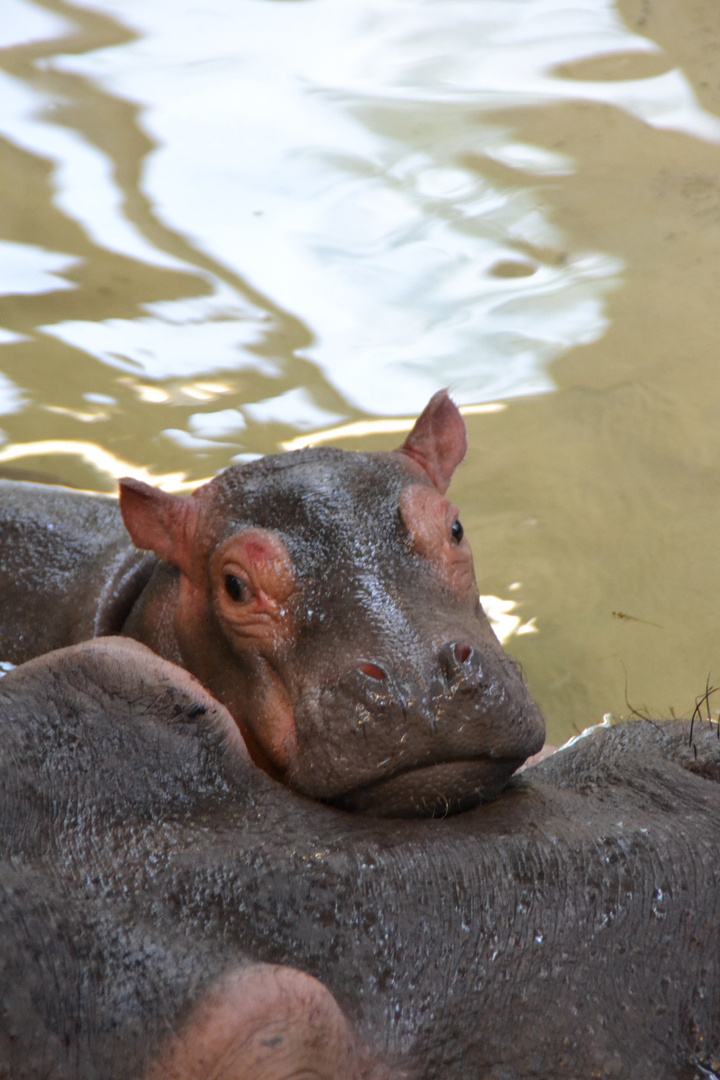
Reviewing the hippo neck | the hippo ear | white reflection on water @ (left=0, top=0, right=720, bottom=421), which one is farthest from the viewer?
white reflection on water @ (left=0, top=0, right=720, bottom=421)

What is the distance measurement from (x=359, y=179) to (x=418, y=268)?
0.65 meters

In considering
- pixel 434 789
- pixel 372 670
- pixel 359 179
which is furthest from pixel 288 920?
pixel 359 179

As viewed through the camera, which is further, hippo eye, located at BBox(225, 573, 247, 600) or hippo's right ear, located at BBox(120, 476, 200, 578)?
hippo's right ear, located at BBox(120, 476, 200, 578)

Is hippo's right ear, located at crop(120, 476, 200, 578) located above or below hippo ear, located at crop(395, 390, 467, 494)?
below

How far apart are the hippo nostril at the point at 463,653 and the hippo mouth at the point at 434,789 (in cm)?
18

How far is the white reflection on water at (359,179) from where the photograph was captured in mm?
5004

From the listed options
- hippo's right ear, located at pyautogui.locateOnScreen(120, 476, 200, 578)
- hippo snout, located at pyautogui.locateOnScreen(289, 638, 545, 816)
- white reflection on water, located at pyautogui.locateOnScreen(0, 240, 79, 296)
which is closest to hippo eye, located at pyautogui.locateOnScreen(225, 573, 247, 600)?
hippo's right ear, located at pyautogui.locateOnScreen(120, 476, 200, 578)

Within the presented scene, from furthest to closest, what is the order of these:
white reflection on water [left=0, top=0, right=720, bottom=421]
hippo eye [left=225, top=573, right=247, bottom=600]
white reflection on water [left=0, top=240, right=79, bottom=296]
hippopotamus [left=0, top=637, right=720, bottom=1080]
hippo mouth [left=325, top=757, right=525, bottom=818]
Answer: white reflection on water [left=0, top=240, right=79, bottom=296] → white reflection on water [left=0, top=0, right=720, bottom=421] → hippo eye [left=225, top=573, right=247, bottom=600] → hippo mouth [left=325, top=757, right=525, bottom=818] → hippopotamus [left=0, top=637, right=720, bottom=1080]

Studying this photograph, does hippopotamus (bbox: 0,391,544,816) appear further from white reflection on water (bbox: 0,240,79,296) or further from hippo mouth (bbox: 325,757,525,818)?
white reflection on water (bbox: 0,240,79,296)

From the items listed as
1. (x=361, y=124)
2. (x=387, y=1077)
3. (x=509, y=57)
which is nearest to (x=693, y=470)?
(x=361, y=124)

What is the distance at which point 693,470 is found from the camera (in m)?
4.43

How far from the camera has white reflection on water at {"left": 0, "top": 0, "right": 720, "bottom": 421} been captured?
5.00 m

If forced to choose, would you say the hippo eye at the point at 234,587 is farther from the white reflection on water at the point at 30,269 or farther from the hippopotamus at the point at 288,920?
the white reflection on water at the point at 30,269

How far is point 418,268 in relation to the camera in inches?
210
